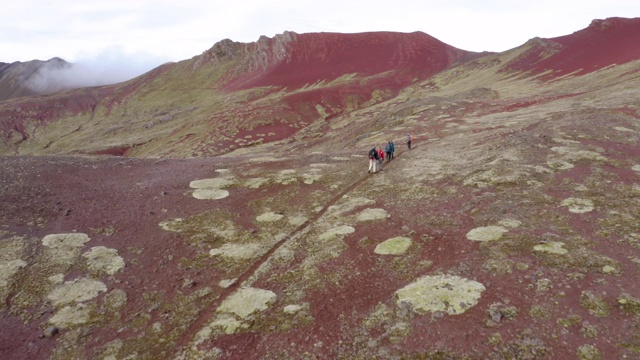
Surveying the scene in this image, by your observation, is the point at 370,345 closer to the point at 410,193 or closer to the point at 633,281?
the point at 633,281

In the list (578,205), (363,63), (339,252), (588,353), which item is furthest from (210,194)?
(363,63)

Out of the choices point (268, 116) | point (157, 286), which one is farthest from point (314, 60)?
point (157, 286)

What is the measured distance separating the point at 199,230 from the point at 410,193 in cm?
1494

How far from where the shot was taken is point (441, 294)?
50.2ft

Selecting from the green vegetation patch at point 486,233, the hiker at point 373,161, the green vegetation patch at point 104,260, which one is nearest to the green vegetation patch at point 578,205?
the green vegetation patch at point 486,233

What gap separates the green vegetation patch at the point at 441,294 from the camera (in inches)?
572

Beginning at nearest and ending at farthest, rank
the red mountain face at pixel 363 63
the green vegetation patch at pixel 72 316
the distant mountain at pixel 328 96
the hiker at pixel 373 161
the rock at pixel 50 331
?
1. the rock at pixel 50 331
2. the green vegetation patch at pixel 72 316
3. the hiker at pixel 373 161
4. the distant mountain at pixel 328 96
5. the red mountain face at pixel 363 63

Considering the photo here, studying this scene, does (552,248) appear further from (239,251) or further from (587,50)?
(587,50)

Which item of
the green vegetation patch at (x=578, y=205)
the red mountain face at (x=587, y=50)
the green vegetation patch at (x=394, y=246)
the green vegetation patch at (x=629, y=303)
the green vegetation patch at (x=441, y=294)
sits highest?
the red mountain face at (x=587, y=50)

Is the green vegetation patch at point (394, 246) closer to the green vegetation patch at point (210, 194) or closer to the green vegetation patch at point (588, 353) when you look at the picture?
the green vegetation patch at point (588, 353)

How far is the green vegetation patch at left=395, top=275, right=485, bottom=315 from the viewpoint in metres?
14.5

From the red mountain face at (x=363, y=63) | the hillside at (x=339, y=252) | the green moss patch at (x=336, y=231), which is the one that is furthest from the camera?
the red mountain face at (x=363, y=63)

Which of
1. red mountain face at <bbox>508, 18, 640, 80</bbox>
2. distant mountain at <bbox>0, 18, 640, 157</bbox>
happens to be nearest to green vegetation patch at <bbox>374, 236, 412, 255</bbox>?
distant mountain at <bbox>0, 18, 640, 157</bbox>

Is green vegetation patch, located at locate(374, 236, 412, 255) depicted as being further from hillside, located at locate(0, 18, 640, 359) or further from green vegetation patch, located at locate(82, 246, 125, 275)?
green vegetation patch, located at locate(82, 246, 125, 275)
